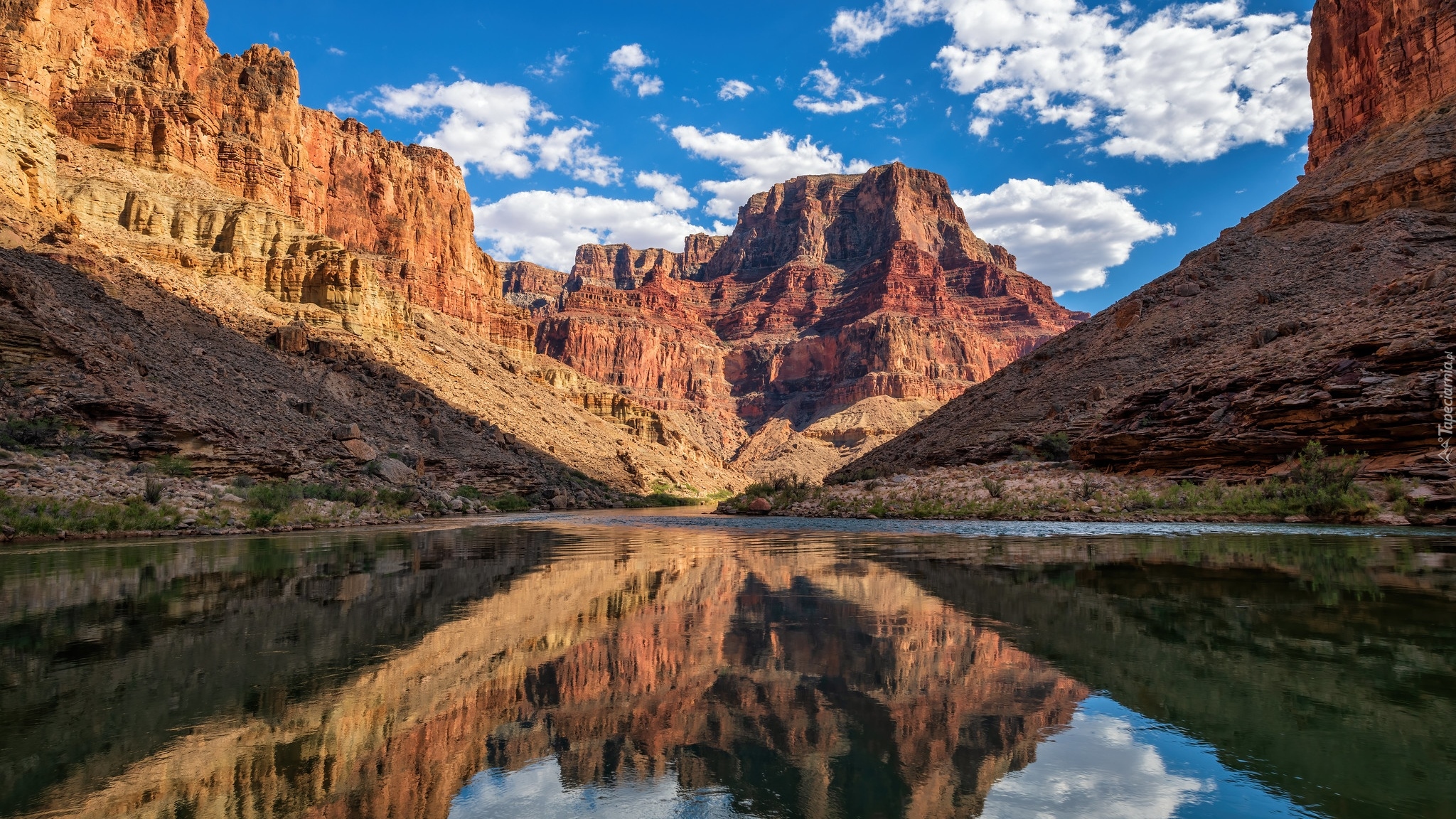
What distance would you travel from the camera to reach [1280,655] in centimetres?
464

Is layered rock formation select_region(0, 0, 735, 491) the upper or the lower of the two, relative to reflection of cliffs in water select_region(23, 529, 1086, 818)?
upper

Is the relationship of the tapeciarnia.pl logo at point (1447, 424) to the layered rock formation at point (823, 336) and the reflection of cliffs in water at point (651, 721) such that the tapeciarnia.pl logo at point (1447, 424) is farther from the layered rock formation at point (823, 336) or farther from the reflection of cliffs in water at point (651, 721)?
the layered rock formation at point (823, 336)

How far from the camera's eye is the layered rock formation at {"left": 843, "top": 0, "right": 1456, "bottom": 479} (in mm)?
19531

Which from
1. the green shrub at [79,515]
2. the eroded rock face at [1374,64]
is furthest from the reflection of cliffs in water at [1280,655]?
the eroded rock face at [1374,64]

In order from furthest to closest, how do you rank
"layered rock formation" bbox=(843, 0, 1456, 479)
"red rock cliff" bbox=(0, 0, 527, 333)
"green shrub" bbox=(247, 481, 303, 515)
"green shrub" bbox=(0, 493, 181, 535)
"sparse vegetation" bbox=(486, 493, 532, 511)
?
"red rock cliff" bbox=(0, 0, 527, 333), "sparse vegetation" bbox=(486, 493, 532, 511), "green shrub" bbox=(247, 481, 303, 515), "layered rock formation" bbox=(843, 0, 1456, 479), "green shrub" bbox=(0, 493, 181, 535)

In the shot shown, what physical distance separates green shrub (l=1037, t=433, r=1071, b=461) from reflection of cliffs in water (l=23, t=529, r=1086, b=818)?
2677 centimetres

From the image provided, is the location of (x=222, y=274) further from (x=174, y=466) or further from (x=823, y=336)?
(x=823, y=336)

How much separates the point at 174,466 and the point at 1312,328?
132ft

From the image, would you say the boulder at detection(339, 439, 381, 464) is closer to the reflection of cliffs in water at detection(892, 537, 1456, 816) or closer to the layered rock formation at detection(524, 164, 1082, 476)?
the reflection of cliffs in water at detection(892, 537, 1456, 816)

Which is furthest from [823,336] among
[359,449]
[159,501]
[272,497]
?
[159,501]

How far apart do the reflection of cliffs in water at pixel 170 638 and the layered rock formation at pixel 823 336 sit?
103 meters

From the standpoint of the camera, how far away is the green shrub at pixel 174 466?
23469mm

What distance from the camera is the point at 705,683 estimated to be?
4.42 metres

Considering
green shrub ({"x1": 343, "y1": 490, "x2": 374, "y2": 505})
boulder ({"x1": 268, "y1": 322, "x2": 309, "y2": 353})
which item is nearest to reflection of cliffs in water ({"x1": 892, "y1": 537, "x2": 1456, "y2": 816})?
green shrub ({"x1": 343, "y1": 490, "x2": 374, "y2": 505})
